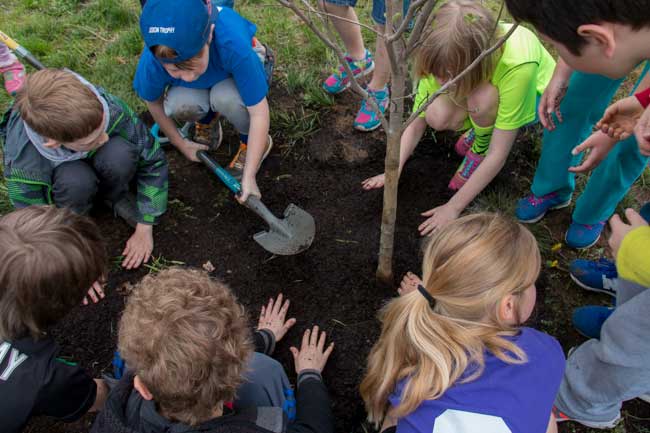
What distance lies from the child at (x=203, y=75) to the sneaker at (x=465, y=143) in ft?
3.26

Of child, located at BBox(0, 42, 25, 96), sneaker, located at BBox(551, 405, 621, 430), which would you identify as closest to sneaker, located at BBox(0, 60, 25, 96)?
child, located at BBox(0, 42, 25, 96)

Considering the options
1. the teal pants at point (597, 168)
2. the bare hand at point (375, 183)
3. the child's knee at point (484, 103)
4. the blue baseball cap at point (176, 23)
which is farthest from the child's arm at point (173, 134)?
the teal pants at point (597, 168)

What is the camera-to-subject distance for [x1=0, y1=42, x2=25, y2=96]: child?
2.73 meters

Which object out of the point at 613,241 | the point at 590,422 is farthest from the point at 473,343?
the point at 590,422

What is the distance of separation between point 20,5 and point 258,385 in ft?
12.2

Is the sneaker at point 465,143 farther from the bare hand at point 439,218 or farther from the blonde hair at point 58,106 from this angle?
the blonde hair at point 58,106

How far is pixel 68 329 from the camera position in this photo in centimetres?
204

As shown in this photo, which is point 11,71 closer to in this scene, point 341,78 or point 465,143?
point 341,78

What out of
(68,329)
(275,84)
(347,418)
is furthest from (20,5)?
(347,418)

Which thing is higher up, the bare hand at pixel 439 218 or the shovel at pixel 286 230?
the bare hand at pixel 439 218

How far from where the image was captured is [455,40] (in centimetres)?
171

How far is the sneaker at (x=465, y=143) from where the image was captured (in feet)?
7.95

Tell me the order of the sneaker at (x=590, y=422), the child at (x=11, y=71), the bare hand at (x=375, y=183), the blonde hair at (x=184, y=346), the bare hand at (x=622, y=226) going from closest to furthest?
the blonde hair at (x=184, y=346) → the bare hand at (x=622, y=226) → the sneaker at (x=590, y=422) → the bare hand at (x=375, y=183) → the child at (x=11, y=71)

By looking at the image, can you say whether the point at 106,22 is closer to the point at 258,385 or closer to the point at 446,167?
the point at 446,167
